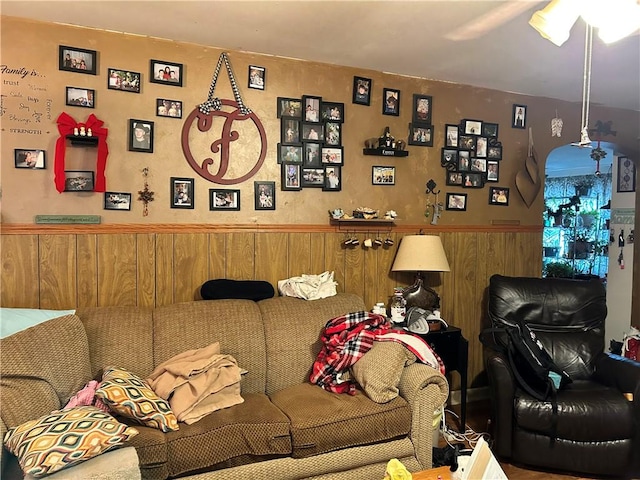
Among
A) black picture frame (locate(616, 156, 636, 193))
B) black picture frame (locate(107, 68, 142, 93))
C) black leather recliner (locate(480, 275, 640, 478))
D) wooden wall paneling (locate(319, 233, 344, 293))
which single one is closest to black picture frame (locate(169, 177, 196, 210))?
black picture frame (locate(107, 68, 142, 93))

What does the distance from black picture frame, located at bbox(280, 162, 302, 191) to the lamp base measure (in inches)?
42.8

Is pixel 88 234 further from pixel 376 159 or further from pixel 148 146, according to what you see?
pixel 376 159

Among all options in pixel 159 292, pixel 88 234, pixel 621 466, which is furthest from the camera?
pixel 159 292

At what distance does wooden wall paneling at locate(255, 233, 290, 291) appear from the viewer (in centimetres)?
310

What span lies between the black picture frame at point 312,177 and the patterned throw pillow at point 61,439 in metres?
1.94

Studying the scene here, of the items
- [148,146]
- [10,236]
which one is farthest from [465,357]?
[10,236]

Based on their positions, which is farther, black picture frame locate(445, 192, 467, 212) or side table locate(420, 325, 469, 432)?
black picture frame locate(445, 192, 467, 212)

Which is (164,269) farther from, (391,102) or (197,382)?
(391,102)

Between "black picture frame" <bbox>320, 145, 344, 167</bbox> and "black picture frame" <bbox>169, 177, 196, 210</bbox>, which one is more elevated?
"black picture frame" <bbox>320, 145, 344, 167</bbox>

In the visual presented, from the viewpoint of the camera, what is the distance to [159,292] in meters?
2.87

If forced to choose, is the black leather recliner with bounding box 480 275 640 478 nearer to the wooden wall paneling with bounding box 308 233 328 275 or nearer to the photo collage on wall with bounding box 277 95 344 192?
the wooden wall paneling with bounding box 308 233 328 275

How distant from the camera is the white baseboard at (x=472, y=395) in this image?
3.62 m

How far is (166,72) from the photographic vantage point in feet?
9.25

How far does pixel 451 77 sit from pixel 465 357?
2.06m
